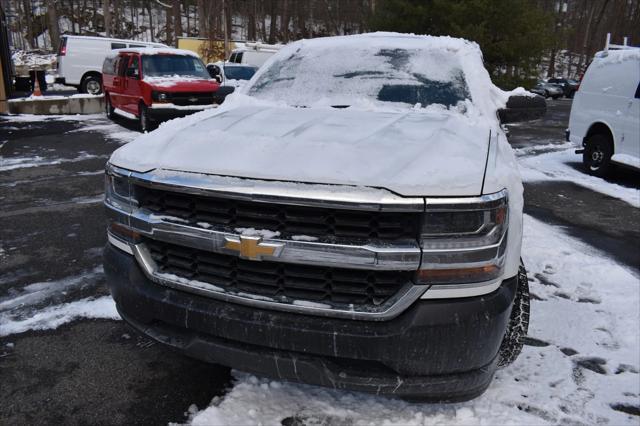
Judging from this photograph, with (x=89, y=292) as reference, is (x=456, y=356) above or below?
above

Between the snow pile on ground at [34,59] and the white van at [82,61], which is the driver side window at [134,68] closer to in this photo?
the white van at [82,61]

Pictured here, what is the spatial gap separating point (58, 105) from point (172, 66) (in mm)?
4853

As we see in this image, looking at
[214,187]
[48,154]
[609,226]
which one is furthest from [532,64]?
[214,187]

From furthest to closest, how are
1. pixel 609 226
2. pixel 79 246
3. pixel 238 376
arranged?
pixel 609 226 → pixel 79 246 → pixel 238 376

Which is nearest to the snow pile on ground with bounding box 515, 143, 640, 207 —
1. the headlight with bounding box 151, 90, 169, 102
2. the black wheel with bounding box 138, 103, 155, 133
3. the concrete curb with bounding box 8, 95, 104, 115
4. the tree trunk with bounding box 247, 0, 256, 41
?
the headlight with bounding box 151, 90, 169, 102

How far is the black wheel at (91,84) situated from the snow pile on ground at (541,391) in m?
19.8

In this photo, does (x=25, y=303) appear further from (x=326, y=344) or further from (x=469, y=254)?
(x=469, y=254)

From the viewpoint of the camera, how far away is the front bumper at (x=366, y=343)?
1908 mm

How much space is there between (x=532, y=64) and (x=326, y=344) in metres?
18.0

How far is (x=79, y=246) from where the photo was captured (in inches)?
188

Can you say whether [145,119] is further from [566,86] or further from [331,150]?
[566,86]

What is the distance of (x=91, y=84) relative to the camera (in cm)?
1977

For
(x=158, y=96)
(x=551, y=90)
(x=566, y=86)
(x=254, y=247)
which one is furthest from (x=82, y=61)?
(x=566, y=86)

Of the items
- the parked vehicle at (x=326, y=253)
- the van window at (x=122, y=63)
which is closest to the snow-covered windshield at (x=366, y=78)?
the parked vehicle at (x=326, y=253)
